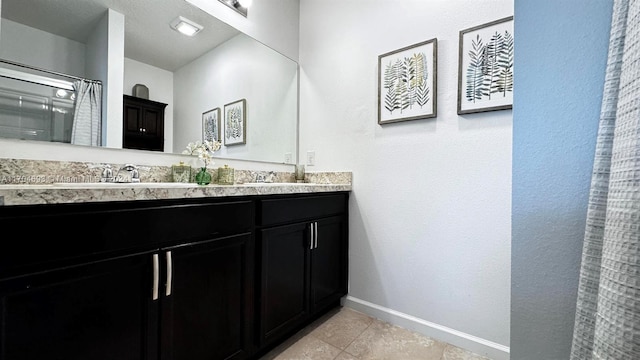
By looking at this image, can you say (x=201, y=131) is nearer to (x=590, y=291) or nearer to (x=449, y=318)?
(x=590, y=291)

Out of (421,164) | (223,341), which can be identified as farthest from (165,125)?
(421,164)

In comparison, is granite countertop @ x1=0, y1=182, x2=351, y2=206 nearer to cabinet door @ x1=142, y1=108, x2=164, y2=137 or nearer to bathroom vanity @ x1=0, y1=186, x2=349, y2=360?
bathroom vanity @ x1=0, y1=186, x2=349, y2=360

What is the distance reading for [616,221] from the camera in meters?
0.42

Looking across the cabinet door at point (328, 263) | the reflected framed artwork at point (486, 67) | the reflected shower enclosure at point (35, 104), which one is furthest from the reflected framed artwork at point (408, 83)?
the reflected shower enclosure at point (35, 104)

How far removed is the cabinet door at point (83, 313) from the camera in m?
0.66

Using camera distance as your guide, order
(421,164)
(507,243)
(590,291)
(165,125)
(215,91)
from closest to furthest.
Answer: (590,291), (507,243), (165,125), (421,164), (215,91)

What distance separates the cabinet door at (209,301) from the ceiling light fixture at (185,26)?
4.42ft

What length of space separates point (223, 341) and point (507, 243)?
58.5 inches

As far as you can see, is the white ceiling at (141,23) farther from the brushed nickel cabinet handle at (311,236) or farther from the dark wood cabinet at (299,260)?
the brushed nickel cabinet handle at (311,236)

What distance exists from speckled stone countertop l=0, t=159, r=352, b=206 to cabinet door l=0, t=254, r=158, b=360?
208 millimetres

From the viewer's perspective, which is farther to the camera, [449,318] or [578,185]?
[449,318]

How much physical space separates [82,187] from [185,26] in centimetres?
126

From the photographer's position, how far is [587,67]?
1.70 feet

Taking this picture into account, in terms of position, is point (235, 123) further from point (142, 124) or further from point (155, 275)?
point (155, 275)
